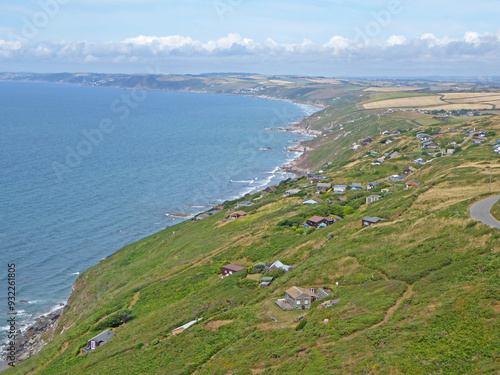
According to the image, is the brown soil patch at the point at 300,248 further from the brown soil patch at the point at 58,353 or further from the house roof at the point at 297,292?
the brown soil patch at the point at 58,353

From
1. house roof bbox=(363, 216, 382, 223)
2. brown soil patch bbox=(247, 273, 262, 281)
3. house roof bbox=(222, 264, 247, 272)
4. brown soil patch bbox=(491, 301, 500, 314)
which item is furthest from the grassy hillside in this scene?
house roof bbox=(222, 264, 247, 272)

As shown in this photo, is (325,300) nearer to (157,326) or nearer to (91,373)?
(157,326)

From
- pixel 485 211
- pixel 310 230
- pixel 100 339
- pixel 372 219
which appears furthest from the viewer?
pixel 310 230

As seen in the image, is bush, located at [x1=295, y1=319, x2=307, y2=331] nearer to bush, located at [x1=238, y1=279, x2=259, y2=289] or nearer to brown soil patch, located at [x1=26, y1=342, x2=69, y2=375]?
bush, located at [x1=238, y1=279, x2=259, y2=289]

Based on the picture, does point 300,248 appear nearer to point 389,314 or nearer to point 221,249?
point 221,249

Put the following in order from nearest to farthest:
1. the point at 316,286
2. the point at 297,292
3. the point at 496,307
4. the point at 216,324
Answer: the point at 496,307 < the point at 297,292 < the point at 216,324 < the point at 316,286

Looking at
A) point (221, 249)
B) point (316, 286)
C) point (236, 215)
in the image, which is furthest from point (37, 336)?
point (316, 286)

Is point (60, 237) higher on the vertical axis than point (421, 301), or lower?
lower

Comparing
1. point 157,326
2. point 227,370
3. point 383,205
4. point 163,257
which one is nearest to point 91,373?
point 157,326
